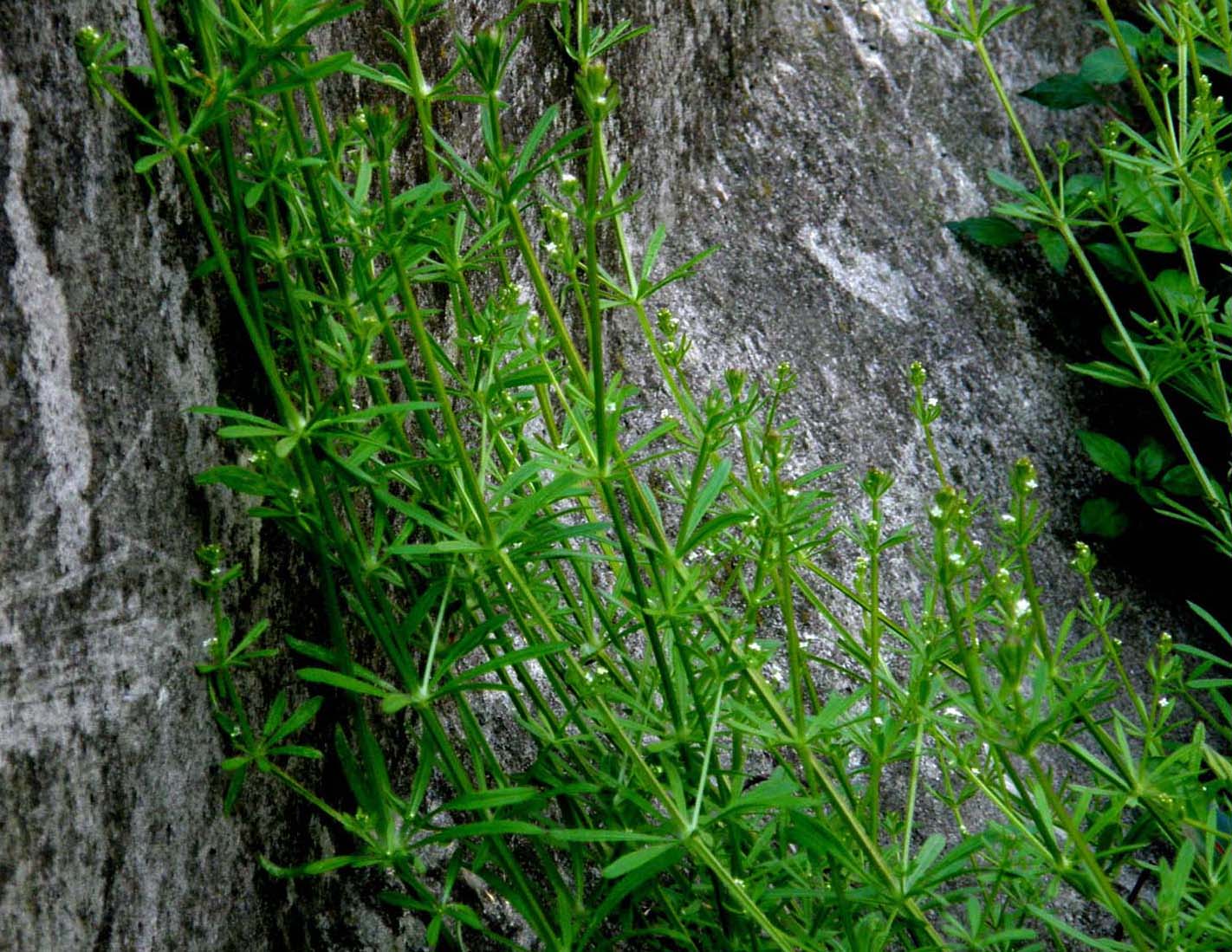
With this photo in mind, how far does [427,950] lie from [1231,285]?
2495 millimetres

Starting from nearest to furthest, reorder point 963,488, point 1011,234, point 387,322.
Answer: point 387,322, point 963,488, point 1011,234

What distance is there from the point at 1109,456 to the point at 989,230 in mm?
645

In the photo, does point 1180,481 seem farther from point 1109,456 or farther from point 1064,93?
point 1064,93

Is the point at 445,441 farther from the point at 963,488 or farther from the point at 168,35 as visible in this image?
the point at 963,488

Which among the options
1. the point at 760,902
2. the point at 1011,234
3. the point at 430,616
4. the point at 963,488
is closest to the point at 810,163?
the point at 1011,234

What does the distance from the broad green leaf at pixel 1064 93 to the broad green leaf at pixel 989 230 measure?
1.11 feet

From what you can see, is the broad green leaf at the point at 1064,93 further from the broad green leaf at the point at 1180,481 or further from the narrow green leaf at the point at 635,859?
the narrow green leaf at the point at 635,859

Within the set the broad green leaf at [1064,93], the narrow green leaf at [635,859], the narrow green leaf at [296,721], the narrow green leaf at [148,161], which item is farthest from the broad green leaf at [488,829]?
the broad green leaf at [1064,93]

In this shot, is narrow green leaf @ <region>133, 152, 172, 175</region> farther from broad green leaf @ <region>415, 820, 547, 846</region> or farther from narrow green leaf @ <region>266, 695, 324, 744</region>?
broad green leaf @ <region>415, 820, 547, 846</region>

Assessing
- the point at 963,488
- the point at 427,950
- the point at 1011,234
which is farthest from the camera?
the point at 1011,234

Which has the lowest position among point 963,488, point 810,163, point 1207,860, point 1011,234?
point 1207,860

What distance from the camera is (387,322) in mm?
1281

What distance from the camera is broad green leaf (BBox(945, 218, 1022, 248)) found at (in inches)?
112

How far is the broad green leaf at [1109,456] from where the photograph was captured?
2709 millimetres
